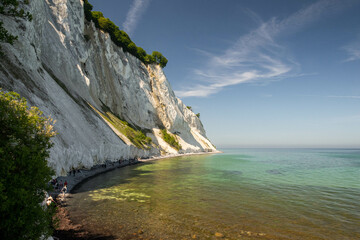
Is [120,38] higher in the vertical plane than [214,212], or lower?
higher

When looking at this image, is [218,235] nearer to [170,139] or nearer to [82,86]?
[82,86]

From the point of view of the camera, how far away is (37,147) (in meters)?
8.89

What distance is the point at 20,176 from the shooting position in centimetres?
786

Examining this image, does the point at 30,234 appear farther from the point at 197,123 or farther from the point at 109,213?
the point at 197,123

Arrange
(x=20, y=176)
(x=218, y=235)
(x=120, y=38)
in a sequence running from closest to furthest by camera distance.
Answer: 1. (x=20, y=176)
2. (x=218, y=235)
3. (x=120, y=38)

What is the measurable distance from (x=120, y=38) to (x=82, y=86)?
38.8 metres

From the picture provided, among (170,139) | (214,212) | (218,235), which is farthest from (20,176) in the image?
(170,139)

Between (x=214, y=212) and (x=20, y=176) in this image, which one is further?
(x=214, y=212)

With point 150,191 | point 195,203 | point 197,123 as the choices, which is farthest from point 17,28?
point 197,123

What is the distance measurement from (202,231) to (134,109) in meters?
70.9

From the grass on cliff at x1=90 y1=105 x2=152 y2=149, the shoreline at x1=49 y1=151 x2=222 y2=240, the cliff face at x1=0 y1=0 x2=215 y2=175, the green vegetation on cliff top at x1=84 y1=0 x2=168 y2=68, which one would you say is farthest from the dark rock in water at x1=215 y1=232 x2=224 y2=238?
the green vegetation on cliff top at x1=84 y1=0 x2=168 y2=68

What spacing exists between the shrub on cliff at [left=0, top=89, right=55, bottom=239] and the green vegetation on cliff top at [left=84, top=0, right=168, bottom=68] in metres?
75.3

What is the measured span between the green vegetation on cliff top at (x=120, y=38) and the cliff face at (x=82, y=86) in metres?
3.14

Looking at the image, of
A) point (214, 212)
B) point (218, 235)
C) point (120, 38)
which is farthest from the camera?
point (120, 38)
